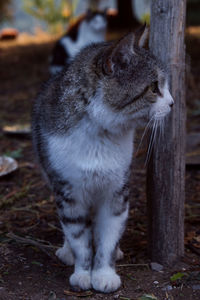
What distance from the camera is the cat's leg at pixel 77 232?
2434mm

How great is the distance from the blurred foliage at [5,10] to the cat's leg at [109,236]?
29.9ft

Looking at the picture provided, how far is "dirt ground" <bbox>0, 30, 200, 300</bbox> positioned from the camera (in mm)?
2408

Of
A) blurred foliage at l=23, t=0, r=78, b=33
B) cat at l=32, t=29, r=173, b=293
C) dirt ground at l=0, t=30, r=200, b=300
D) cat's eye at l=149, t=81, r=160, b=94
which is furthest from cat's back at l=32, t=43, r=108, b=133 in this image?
blurred foliage at l=23, t=0, r=78, b=33

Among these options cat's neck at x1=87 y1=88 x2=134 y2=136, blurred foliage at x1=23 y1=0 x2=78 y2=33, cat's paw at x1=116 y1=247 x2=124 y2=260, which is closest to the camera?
cat's neck at x1=87 y1=88 x2=134 y2=136

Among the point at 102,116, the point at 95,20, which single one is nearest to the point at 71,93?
the point at 102,116

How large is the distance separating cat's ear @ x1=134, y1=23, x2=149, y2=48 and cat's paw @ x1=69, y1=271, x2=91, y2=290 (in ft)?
4.26

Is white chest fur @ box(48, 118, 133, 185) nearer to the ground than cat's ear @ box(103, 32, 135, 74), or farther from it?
nearer to the ground

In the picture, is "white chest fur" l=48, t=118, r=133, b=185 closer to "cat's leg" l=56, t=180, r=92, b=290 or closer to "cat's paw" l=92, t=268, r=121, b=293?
"cat's leg" l=56, t=180, r=92, b=290

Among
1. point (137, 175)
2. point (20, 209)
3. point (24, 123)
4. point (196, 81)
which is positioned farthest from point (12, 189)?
point (196, 81)

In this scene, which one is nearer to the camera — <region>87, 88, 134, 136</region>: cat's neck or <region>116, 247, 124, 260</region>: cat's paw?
<region>87, 88, 134, 136</region>: cat's neck

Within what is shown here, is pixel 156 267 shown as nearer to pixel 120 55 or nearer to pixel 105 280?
pixel 105 280

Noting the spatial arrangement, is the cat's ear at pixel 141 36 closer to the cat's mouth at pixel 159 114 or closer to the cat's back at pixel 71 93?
the cat's back at pixel 71 93

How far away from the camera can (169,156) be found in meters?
2.53

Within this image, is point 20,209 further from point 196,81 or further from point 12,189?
point 196,81
